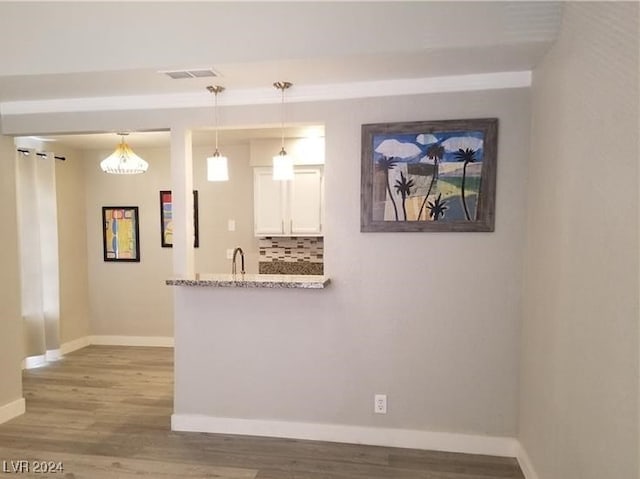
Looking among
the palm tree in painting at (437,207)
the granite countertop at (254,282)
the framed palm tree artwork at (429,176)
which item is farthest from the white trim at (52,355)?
the palm tree in painting at (437,207)

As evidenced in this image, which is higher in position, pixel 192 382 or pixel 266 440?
pixel 192 382

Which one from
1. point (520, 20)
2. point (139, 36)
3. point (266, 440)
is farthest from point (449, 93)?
point (266, 440)

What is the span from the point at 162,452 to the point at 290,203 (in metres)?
2.36

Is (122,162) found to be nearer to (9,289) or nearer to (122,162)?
(122,162)

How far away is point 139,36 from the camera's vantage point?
2.28 m

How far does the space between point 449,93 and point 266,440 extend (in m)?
2.51

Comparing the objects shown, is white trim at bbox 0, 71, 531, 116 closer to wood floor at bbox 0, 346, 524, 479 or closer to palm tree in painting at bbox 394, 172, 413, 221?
palm tree in painting at bbox 394, 172, 413, 221

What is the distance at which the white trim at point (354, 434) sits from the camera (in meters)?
2.58

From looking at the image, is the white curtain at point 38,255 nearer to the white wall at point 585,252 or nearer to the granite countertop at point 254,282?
the granite countertop at point 254,282

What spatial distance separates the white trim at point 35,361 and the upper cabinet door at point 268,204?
8.82 ft

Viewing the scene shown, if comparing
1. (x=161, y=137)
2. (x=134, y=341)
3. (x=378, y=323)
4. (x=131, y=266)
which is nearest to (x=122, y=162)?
(x=161, y=137)

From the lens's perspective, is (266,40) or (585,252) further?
(266,40)

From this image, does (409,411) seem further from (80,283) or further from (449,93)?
(80,283)

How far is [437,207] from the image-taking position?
2.55 metres
